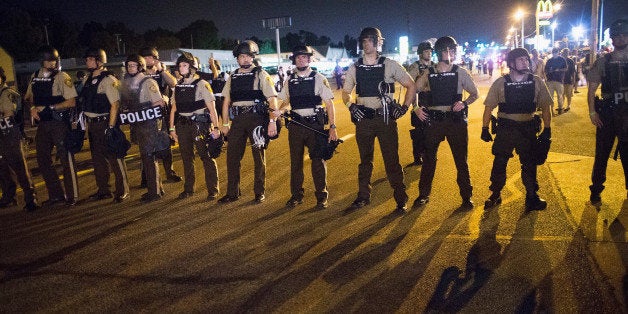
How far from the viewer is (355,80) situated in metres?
6.16

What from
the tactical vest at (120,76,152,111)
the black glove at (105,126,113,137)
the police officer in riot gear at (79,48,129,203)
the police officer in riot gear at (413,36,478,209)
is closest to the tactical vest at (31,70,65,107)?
the police officer in riot gear at (79,48,129,203)

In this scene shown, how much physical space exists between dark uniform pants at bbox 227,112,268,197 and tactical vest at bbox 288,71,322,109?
66 centimetres

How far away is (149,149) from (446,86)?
4.25 metres

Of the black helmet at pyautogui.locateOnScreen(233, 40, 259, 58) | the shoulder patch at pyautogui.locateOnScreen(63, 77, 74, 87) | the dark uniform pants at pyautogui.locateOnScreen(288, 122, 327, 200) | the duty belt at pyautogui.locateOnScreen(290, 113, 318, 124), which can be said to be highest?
the black helmet at pyautogui.locateOnScreen(233, 40, 259, 58)

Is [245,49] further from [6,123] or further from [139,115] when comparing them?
[6,123]

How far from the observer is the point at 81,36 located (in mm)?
88625

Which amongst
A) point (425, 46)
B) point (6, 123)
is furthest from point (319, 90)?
point (6, 123)

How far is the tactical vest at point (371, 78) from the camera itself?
602 centimetres

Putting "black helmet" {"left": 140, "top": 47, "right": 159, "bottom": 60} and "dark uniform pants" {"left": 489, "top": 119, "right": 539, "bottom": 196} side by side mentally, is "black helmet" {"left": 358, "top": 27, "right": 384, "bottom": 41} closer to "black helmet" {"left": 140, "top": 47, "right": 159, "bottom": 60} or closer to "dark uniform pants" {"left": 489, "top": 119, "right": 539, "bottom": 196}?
"dark uniform pants" {"left": 489, "top": 119, "right": 539, "bottom": 196}

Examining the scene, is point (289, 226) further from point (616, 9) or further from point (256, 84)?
point (616, 9)

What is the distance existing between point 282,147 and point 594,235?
299 inches

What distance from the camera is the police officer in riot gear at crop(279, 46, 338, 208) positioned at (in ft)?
21.0

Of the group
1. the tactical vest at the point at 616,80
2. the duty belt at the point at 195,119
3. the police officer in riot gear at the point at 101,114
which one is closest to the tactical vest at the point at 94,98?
the police officer in riot gear at the point at 101,114

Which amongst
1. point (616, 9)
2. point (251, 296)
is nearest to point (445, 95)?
point (251, 296)
